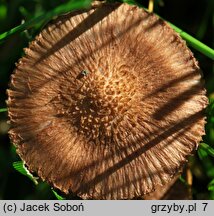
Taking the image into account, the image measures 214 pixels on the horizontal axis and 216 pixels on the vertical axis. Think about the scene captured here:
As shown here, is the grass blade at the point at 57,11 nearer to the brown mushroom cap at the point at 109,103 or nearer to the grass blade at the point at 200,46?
the brown mushroom cap at the point at 109,103

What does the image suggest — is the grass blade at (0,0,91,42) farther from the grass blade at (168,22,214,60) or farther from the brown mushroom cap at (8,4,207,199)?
the grass blade at (168,22,214,60)

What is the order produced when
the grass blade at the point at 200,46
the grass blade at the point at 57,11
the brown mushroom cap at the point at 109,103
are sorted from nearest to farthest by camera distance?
1. the grass blade at the point at 57,11
2. the brown mushroom cap at the point at 109,103
3. the grass blade at the point at 200,46

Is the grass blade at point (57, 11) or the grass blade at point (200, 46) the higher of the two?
the grass blade at point (57, 11)

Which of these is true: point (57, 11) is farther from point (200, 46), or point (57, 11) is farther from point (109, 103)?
point (200, 46)

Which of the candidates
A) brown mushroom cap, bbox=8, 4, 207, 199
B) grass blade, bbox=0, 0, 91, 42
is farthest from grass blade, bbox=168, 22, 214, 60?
grass blade, bbox=0, 0, 91, 42

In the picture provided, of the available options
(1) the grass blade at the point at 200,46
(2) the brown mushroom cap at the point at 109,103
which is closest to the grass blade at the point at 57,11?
(2) the brown mushroom cap at the point at 109,103

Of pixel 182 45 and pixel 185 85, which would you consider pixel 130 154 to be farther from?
pixel 182 45

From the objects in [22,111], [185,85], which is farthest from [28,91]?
[185,85]

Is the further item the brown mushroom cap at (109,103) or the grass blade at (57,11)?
the brown mushroom cap at (109,103)
